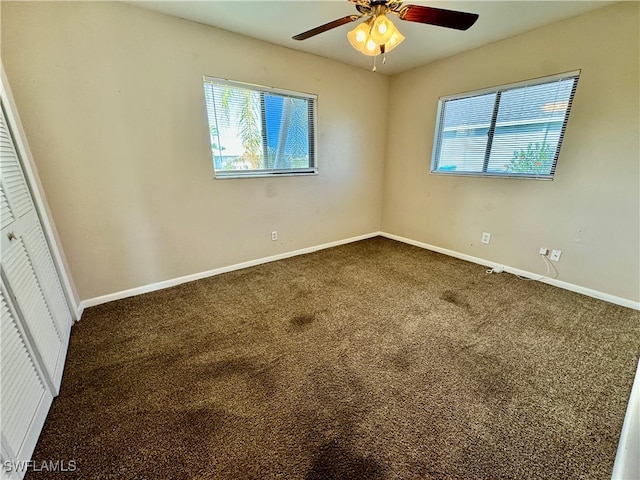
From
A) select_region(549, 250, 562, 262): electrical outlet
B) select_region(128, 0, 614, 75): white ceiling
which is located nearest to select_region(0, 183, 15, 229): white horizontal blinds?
select_region(128, 0, 614, 75): white ceiling

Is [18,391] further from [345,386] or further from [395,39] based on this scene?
[395,39]

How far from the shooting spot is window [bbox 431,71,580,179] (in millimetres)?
2428

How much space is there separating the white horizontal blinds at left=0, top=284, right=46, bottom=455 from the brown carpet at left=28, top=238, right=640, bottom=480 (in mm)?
159

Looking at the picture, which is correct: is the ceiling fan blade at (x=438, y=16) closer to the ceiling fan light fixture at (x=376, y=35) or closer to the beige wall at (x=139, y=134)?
the ceiling fan light fixture at (x=376, y=35)

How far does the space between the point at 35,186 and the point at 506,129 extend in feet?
13.4

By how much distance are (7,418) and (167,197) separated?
1816 millimetres

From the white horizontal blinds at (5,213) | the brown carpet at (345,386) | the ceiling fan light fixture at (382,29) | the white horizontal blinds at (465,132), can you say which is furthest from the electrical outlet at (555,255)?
the white horizontal blinds at (5,213)

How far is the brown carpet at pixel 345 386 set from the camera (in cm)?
112

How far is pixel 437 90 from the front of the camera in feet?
10.6

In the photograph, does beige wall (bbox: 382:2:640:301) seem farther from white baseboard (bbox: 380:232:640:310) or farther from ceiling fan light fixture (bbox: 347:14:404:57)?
ceiling fan light fixture (bbox: 347:14:404:57)

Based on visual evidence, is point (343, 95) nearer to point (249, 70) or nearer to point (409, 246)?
point (249, 70)

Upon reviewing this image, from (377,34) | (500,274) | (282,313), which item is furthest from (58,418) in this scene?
(500,274)

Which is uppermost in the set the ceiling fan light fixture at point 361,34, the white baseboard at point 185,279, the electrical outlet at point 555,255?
the ceiling fan light fixture at point 361,34

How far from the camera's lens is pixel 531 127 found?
8.46ft
